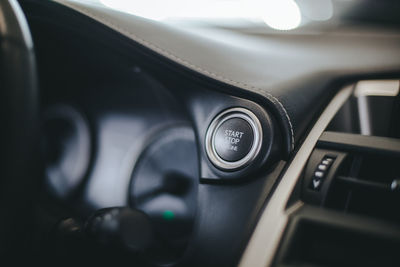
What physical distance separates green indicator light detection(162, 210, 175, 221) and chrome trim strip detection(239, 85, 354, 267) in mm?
424

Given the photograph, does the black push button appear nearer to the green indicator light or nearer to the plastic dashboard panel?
the plastic dashboard panel

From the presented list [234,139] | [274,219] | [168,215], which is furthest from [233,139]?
[168,215]

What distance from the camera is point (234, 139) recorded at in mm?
740

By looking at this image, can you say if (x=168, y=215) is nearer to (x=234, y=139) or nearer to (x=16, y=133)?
(x=234, y=139)

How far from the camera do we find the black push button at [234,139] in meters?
0.73

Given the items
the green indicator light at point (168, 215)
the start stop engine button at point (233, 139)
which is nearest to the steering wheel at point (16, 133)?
the start stop engine button at point (233, 139)

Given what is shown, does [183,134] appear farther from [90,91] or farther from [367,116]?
[367,116]

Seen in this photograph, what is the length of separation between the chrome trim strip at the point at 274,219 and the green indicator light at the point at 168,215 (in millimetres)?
424

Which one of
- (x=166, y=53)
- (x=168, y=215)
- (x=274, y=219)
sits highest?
(x=166, y=53)

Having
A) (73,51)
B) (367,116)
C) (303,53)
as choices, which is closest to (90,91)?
(73,51)

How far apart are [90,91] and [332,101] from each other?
0.75 meters

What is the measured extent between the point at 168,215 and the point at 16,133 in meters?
0.61

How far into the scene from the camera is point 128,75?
1.10m

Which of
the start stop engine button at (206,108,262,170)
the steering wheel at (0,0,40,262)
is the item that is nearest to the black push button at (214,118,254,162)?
the start stop engine button at (206,108,262,170)
